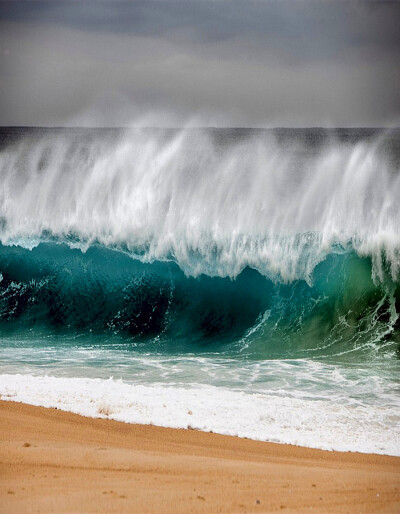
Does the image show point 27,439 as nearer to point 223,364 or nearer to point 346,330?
point 223,364

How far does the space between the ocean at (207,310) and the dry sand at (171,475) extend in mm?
509

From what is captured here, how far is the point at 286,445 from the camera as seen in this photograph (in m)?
3.27

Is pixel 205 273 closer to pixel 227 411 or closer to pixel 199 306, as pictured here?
pixel 199 306

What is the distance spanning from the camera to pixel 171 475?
2.37 metres

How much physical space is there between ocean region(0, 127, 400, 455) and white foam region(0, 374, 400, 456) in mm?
18

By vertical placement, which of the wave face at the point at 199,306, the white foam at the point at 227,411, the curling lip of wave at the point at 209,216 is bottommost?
the white foam at the point at 227,411

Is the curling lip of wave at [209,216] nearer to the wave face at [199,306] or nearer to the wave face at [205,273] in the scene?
the wave face at [205,273]

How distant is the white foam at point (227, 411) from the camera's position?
141 inches

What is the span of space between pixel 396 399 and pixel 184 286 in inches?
177

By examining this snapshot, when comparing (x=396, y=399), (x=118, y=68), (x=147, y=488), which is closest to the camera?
(x=147, y=488)

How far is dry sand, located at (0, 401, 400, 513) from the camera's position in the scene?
6.91ft

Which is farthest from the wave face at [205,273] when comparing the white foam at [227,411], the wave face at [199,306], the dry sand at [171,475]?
the dry sand at [171,475]

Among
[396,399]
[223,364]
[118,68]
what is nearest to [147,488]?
[118,68]

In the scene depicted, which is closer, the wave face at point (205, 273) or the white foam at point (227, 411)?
the white foam at point (227, 411)
